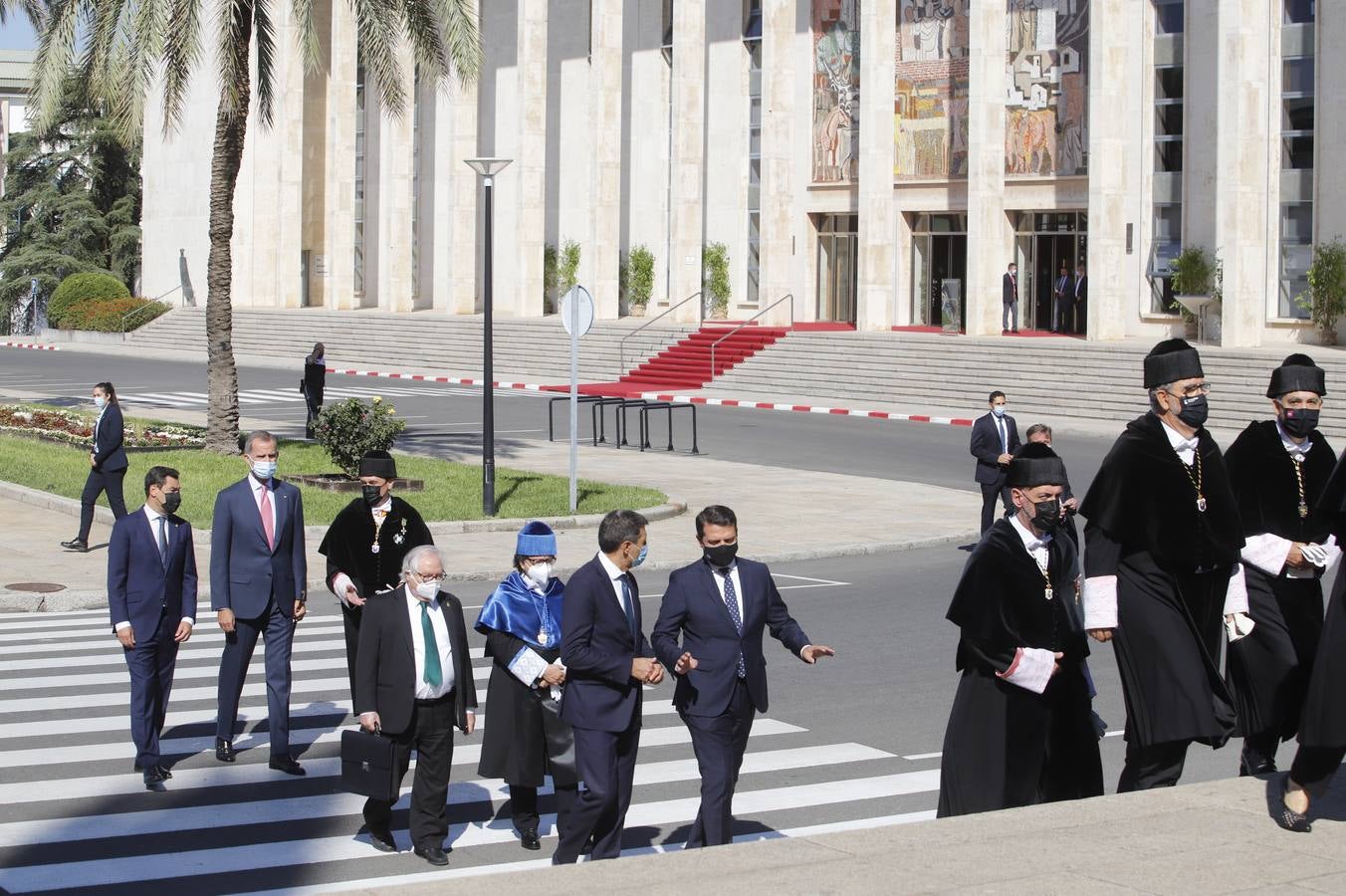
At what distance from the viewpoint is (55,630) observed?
52.7 feet

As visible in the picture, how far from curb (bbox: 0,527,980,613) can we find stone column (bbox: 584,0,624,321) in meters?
35.0

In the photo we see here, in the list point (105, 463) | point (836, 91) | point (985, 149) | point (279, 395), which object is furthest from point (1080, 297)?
point (105, 463)

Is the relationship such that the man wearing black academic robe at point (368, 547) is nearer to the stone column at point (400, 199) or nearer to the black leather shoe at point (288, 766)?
the black leather shoe at point (288, 766)

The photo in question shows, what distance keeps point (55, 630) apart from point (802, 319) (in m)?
40.4

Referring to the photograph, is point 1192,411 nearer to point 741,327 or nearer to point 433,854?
point 433,854

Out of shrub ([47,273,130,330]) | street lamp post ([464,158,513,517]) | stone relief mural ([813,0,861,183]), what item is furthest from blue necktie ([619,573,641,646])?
shrub ([47,273,130,330])

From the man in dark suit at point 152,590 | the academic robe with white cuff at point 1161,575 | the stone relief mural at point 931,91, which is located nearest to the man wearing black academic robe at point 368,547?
the man in dark suit at point 152,590

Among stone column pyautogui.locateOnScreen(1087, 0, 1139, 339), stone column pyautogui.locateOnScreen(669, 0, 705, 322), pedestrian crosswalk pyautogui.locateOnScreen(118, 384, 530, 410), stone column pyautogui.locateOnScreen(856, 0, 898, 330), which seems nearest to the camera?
pedestrian crosswalk pyautogui.locateOnScreen(118, 384, 530, 410)

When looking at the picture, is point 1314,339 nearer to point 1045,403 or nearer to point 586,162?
point 1045,403

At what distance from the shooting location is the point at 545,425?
121 ft

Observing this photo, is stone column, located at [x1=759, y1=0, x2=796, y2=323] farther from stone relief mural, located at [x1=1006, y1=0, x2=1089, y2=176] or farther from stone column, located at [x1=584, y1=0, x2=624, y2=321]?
stone relief mural, located at [x1=1006, y1=0, x2=1089, y2=176]

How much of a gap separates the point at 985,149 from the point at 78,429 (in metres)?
23.5

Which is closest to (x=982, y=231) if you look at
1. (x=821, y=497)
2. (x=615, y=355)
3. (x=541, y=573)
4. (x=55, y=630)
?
(x=615, y=355)

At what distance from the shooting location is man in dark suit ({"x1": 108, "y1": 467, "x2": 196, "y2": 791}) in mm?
10852
